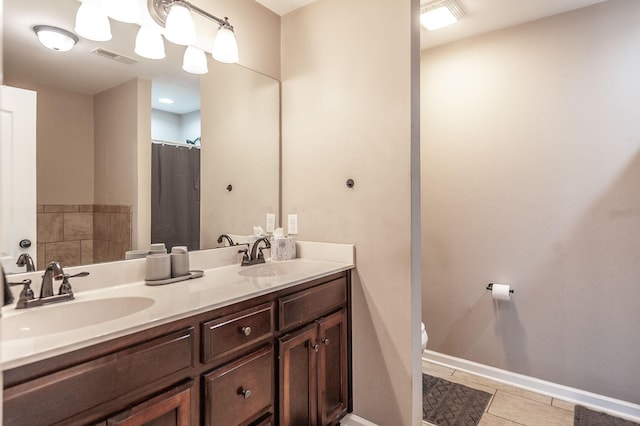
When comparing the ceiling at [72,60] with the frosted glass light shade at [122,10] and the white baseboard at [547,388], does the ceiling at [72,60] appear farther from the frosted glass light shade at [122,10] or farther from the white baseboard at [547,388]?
the white baseboard at [547,388]

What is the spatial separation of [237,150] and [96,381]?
1480 mm

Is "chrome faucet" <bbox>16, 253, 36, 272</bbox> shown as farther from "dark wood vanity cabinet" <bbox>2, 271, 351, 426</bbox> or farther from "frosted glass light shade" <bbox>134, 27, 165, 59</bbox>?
"frosted glass light shade" <bbox>134, 27, 165, 59</bbox>

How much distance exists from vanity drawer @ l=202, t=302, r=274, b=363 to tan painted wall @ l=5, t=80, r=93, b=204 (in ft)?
2.52

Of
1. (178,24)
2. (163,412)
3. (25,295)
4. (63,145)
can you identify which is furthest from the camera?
(178,24)

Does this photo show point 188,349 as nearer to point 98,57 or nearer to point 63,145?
point 63,145

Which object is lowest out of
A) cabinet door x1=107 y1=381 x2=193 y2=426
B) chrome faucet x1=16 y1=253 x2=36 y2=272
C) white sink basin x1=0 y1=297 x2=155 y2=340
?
cabinet door x1=107 y1=381 x2=193 y2=426

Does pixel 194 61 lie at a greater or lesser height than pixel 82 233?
greater

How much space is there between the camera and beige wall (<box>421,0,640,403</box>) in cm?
207

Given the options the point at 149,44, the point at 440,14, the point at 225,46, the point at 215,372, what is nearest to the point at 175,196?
the point at 149,44

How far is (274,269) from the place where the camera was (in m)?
1.99

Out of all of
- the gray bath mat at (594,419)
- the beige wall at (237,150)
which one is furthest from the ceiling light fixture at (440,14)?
the gray bath mat at (594,419)

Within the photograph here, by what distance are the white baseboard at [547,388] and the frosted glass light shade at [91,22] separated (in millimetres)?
2805

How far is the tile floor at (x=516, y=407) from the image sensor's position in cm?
200

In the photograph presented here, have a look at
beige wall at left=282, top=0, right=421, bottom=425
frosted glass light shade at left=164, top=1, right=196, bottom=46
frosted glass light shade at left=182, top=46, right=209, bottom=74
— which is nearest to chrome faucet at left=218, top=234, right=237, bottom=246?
beige wall at left=282, top=0, right=421, bottom=425
